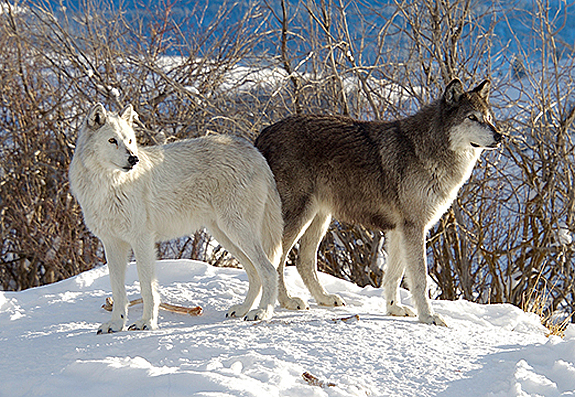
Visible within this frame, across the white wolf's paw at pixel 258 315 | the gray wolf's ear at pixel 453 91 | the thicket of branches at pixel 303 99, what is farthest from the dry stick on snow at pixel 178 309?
the thicket of branches at pixel 303 99

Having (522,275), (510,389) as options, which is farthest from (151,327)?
(522,275)

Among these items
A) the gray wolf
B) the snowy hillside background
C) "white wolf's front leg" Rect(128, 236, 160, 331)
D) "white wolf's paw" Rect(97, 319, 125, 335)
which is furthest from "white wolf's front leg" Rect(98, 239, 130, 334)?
the gray wolf

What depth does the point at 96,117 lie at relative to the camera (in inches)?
179

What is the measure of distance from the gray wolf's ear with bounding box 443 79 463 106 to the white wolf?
1.73 meters

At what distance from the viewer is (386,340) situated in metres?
4.37

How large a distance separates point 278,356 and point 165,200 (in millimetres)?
1733

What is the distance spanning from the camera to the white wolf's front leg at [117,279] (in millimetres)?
4684

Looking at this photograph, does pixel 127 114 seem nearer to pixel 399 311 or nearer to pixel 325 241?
pixel 399 311

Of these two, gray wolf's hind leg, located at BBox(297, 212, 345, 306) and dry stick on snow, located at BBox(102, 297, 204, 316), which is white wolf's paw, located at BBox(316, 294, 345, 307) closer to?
gray wolf's hind leg, located at BBox(297, 212, 345, 306)

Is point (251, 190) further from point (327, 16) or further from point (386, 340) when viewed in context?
point (327, 16)

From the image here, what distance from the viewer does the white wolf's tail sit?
211 inches

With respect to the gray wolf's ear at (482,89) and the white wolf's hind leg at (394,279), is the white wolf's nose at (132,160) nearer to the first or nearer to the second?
the white wolf's hind leg at (394,279)

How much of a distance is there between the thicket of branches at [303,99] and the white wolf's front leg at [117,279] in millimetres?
3323

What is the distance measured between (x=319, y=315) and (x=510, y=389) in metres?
2.00
